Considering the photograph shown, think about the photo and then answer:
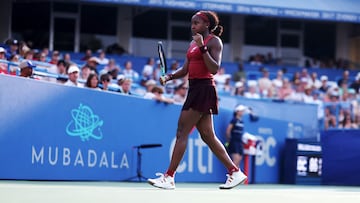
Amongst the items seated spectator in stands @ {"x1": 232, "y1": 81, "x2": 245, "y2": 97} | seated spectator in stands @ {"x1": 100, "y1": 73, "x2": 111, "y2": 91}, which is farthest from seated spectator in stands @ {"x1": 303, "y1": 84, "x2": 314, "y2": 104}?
seated spectator in stands @ {"x1": 100, "y1": 73, "x2": 111, "y2": 91}

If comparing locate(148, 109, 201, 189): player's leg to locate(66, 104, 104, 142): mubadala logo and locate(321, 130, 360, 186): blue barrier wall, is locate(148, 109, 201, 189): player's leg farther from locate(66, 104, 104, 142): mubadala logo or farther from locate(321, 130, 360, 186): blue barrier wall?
locate(321, 130, 360, 186): blue barrier wall

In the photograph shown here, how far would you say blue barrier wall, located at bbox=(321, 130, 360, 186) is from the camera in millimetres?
16500

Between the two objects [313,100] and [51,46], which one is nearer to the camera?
[313,100]

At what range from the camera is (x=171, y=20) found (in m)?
26.3

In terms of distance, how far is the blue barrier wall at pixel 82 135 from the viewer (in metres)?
11.6

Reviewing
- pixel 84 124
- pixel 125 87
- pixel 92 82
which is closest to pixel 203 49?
pixel 84 124

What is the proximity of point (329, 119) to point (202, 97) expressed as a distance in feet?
38.5

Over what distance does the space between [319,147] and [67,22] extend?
10359mm

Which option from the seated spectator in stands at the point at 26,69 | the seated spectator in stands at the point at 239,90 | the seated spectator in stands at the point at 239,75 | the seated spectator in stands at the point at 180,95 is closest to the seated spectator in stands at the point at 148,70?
the seated spectator in stands at the point at 239,90

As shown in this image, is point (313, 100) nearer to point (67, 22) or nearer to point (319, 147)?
point (319, 147)

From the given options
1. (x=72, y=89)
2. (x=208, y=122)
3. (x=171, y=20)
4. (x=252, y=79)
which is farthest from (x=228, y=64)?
(x=208, y=122)

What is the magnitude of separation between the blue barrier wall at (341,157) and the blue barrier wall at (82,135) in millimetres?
2801

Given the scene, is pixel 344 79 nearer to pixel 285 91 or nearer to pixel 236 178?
pixel 285 91

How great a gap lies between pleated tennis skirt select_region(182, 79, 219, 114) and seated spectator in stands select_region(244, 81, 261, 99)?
430 inches
